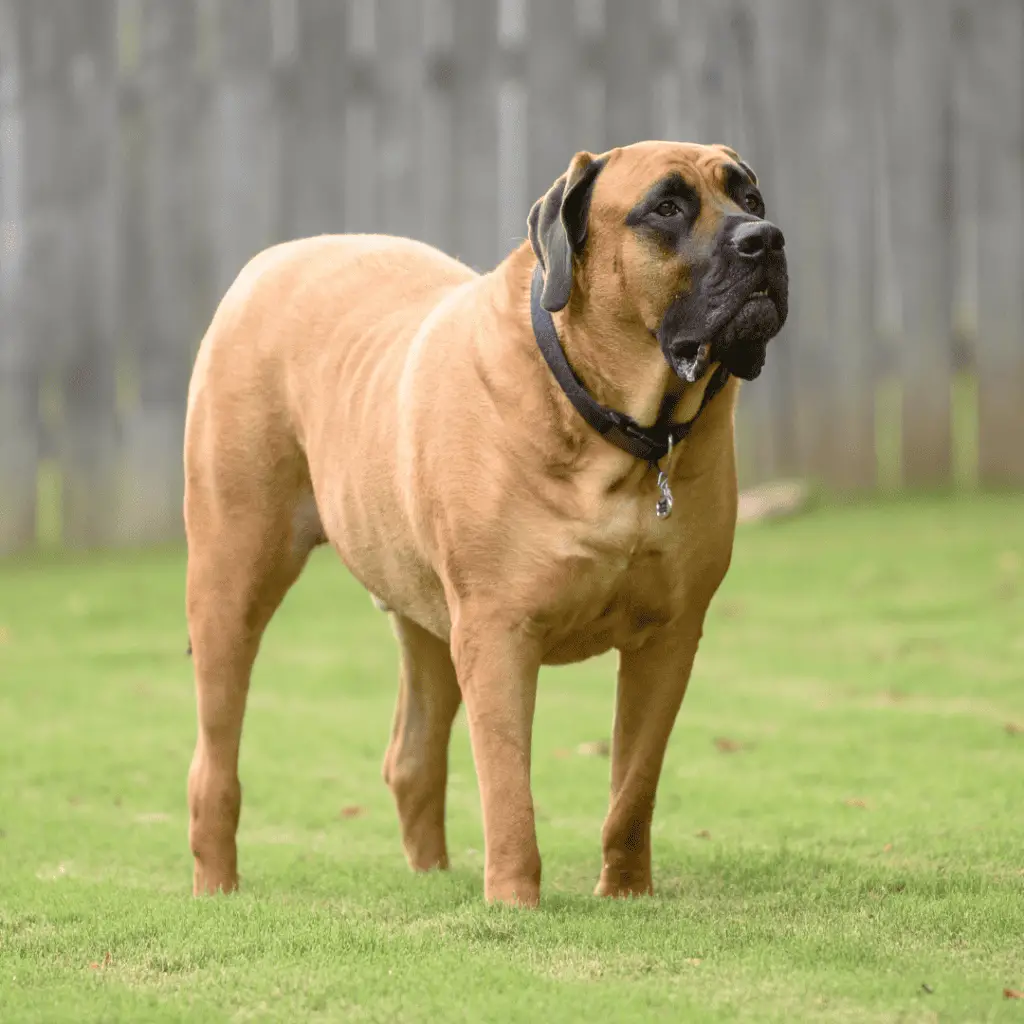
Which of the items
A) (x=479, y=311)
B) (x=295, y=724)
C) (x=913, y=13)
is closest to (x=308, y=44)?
(x=913, y=13)

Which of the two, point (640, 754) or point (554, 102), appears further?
point (554, 102)

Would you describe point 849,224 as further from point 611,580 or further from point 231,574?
point 611,580

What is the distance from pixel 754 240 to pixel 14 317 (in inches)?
271

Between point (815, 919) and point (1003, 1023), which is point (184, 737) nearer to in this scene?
point (815, 919)

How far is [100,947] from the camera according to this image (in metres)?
3.71

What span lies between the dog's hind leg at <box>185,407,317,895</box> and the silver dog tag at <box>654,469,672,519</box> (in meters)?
1.27

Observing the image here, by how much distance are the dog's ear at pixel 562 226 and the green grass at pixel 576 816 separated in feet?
4.23

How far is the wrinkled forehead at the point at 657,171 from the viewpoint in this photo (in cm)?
383

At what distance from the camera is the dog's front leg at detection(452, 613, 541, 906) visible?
3.94 m

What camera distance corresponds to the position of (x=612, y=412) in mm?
3941

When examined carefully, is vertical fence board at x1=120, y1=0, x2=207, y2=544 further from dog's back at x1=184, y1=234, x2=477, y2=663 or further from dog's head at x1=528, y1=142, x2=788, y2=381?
dog's head at x1=528, y1=142, x2=788, y2=381

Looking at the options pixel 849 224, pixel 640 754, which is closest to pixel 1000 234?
pixel 849 224

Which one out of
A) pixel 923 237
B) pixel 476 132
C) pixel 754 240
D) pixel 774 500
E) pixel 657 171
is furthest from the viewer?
pixel 923 237

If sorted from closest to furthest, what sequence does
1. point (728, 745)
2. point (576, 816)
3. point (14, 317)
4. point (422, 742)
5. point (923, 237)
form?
1. point (422, 742)
2. point (576, 816)
3. point (728, 745)
4. point (14, 317)
5. point (923, 237)
